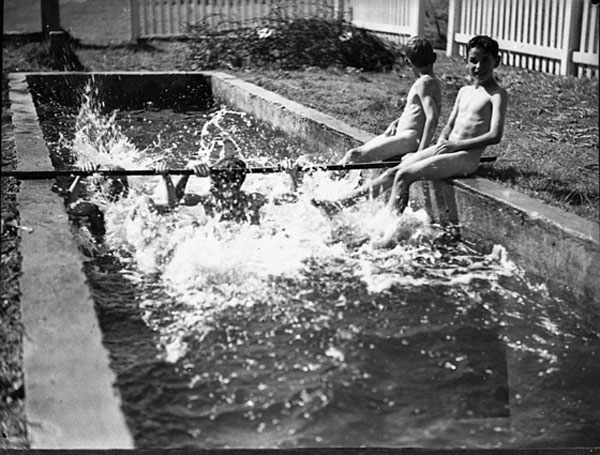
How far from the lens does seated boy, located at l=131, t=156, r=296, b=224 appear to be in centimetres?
232

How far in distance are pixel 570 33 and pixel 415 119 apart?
47cm

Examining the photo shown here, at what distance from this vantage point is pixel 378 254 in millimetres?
2295

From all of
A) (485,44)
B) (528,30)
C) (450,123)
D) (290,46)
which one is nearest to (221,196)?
(290,46)

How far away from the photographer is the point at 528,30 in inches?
88.1

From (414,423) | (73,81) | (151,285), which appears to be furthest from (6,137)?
(414,423)

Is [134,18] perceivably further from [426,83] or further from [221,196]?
[426,83]

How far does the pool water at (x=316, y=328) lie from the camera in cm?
177

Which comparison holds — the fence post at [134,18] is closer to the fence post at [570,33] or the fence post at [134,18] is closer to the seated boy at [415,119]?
the seated boy at [415,119]

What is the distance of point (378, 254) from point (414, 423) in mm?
608

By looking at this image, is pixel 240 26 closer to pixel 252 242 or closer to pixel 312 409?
pixel 252 242

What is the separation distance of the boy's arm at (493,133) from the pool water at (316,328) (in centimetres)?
23

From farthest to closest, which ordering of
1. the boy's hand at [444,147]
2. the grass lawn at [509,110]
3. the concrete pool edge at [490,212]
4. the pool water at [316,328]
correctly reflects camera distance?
the boy's hand at [444,147] → the grass lawn at [509,110] → the concrete pool edge at [490,212] → the pool water at [316,328]

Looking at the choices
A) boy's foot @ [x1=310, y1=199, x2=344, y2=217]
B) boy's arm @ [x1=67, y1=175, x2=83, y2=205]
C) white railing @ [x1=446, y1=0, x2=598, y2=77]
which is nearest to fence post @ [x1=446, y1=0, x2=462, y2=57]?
white railing @ [x1=446, y1=0, x2=598, y2=77]

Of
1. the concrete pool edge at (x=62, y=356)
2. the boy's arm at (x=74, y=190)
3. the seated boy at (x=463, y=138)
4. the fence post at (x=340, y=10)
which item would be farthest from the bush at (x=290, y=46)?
the concrete pool edge at (x=62, y=356)
